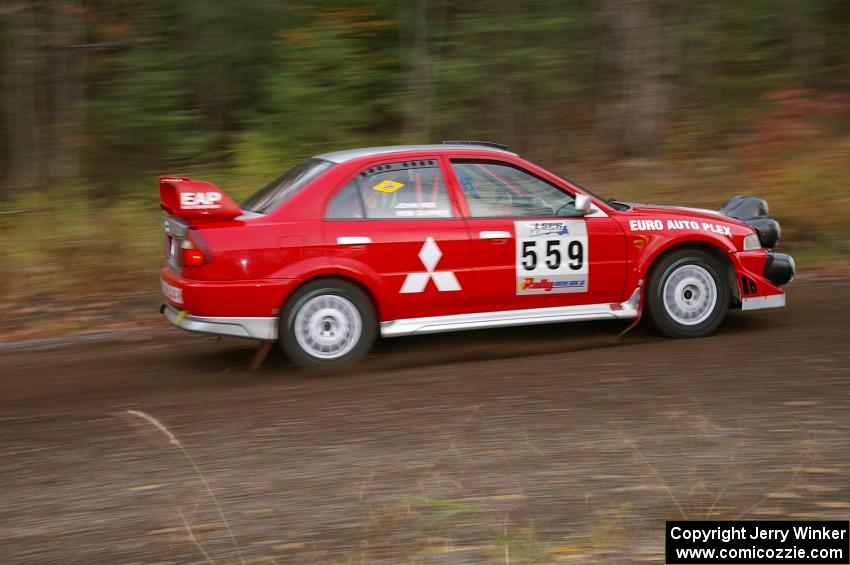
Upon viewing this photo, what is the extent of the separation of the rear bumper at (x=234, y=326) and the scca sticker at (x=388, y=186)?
1.27 meters

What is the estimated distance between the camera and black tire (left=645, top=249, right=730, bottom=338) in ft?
26.8

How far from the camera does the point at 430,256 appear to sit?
7.70m

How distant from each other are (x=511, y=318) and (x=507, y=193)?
0.98 m

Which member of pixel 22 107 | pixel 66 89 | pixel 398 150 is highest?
pixel 66 89

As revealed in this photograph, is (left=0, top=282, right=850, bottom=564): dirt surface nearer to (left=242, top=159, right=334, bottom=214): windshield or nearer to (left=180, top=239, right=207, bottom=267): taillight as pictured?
(left=180, top=239, right=207, bottom=267): taillight

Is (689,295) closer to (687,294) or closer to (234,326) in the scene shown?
(687,294)

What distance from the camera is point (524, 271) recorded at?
7.89 meters

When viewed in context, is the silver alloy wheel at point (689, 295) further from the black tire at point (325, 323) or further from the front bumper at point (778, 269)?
the black tire at point (325, 323)

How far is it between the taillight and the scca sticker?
4.58 feet

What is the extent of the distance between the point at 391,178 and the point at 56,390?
296 centimetres

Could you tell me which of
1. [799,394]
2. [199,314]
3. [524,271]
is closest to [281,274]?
[199,314]

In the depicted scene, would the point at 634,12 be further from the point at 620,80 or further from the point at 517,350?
the point at 517,350

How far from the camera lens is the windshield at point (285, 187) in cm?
770

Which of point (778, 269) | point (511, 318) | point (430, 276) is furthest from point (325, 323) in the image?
point (778, 269)
